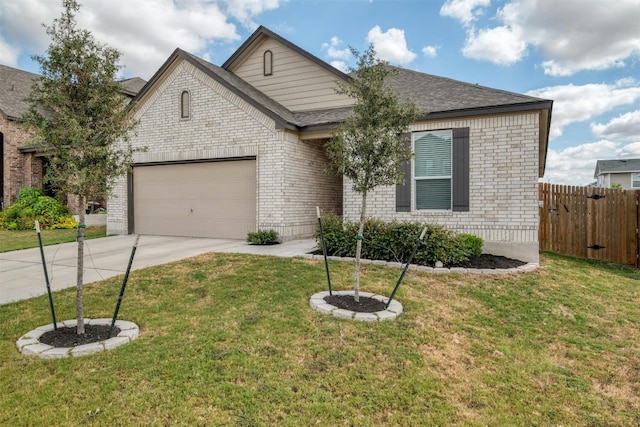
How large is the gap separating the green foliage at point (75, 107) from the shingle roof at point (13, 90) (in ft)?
53.2

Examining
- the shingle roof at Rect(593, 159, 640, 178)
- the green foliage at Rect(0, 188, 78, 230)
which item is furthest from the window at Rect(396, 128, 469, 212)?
the shingle roof at Rect(593, 159, 640, 178)

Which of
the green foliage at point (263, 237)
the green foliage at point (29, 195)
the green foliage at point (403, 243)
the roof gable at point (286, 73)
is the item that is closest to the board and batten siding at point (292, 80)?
the roof gable at point (286, 73)

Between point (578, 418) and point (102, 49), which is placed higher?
point (102, 49)

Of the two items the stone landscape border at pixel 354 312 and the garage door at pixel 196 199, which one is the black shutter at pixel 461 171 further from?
the garage door at pixel 196 199

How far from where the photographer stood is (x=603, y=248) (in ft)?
29.8

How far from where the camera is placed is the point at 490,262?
7367 millimetres

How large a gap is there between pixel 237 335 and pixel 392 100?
3.56 meters

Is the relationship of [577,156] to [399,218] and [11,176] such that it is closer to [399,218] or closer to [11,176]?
[399,218]

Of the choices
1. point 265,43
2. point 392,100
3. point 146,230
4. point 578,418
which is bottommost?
point 578,418

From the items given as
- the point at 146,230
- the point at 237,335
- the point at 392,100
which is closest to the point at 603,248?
the point at 392,100

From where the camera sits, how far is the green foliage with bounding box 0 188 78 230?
45.9ft

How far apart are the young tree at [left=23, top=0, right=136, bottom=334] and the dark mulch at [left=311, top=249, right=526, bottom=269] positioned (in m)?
5.93

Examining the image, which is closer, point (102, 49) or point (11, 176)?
point (102, 49)

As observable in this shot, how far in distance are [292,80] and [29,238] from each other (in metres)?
9.58
